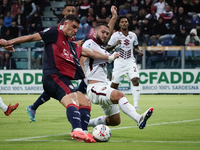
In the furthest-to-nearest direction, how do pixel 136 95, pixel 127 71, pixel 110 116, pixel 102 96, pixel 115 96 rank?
1. pixel 127 71
2. pixel 136 95
3. pixel 110 116
4. pixel 102 96
5. pixel 115 96

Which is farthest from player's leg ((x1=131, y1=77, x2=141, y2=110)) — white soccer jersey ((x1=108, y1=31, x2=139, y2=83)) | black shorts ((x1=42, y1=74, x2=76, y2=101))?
black shorts ((x1=42, y1=74, x2=76, y2=101))

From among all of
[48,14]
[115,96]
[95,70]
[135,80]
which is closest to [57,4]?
[48,14]

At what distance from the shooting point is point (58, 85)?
5695 millimetres

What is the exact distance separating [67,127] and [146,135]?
1.86m

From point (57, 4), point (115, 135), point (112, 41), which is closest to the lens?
point (115, 135)

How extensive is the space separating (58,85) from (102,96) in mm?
938

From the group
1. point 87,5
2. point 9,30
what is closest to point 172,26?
point 87,5

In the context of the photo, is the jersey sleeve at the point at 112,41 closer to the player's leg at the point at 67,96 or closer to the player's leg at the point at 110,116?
the player's leg at the point at 110,116

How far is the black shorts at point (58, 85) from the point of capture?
5652 mm

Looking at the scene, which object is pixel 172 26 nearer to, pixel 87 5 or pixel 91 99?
pixel 87 5

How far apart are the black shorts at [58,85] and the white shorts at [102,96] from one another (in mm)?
744

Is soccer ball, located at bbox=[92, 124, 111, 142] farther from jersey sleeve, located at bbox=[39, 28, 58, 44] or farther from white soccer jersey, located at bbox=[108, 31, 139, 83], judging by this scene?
white soccer jersey, located at bbox=[108, 31, 139, 83]

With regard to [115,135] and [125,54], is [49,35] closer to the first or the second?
[115,135]

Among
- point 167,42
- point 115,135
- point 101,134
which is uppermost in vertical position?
point 167,42
